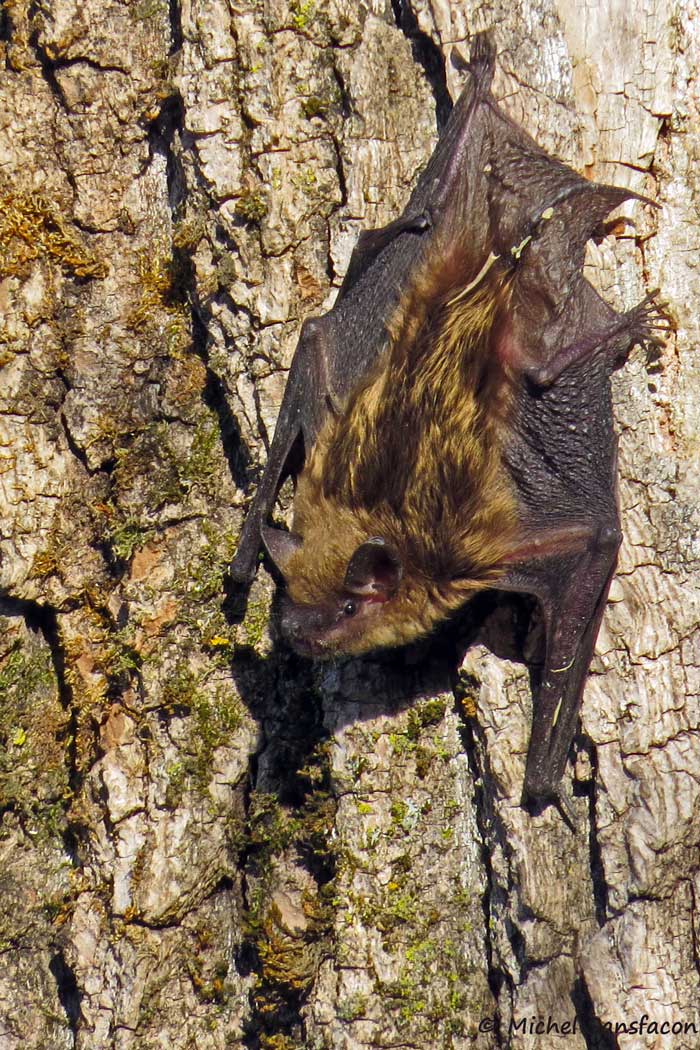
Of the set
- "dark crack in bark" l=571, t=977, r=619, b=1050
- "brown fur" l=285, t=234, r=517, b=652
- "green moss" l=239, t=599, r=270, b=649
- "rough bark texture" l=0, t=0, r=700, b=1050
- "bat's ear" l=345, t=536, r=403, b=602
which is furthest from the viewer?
"green moss" l=239, t=599, r=270, b=649

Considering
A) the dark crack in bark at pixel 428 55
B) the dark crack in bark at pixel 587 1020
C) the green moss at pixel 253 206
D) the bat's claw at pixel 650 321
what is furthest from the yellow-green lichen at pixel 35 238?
the dark crack in bark at pixel 587 1020

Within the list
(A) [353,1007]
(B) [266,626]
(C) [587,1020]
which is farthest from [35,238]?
(C) [587,1020]

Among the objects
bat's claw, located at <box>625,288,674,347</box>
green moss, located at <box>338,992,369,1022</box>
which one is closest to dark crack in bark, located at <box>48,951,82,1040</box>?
green moss, located at <box>338,992,369,1022</box>

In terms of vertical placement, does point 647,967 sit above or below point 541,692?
below

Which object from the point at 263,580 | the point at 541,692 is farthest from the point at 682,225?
the point at 263,580

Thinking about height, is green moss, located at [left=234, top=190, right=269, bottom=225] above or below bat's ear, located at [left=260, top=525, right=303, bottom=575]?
above

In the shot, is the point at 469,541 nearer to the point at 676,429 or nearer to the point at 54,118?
the point at 676,429

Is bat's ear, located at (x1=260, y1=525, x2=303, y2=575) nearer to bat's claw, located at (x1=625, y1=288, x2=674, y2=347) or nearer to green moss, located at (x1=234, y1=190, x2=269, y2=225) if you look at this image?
green moss, located at (x1=234, y1=190, x2=269, y2=225)

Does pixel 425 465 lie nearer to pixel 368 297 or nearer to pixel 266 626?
pixel 368 297
